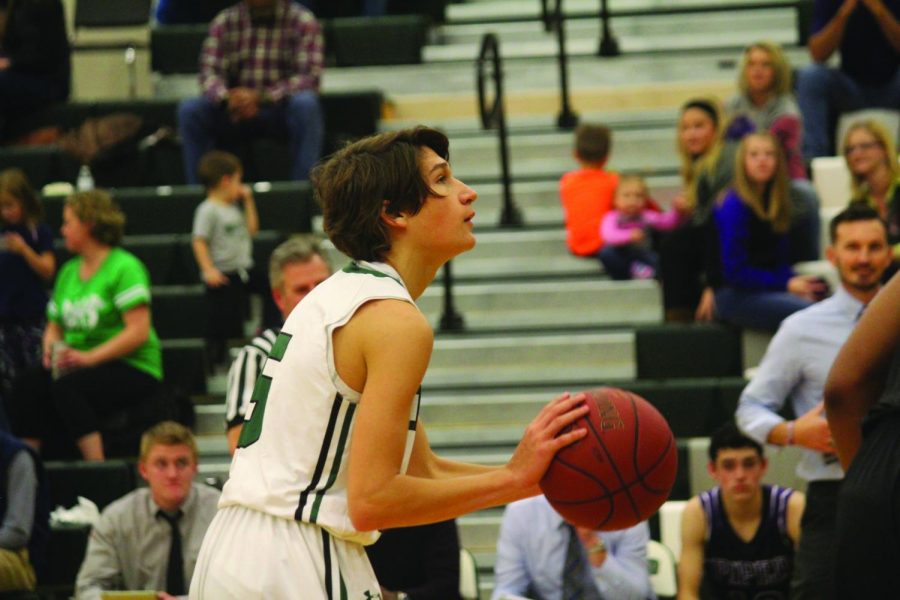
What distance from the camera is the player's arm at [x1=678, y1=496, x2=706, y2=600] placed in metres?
6.04

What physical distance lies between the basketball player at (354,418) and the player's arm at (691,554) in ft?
9.85

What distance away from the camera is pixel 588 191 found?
8492 millimetres

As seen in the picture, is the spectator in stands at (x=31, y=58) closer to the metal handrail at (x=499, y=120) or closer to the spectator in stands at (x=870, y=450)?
the metal handrail at (x=499, y=120)

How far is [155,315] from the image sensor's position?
831cm

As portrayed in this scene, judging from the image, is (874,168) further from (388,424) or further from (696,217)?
(388,424)

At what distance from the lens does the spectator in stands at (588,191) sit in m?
8.49

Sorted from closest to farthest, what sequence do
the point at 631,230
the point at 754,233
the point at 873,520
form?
the point at 873,520
the point at 754,233
the point at 631,230

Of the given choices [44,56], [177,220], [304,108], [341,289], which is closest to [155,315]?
[177,220]

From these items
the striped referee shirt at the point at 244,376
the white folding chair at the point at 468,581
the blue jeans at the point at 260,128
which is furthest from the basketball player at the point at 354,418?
the blue jeans at the point at 260,128

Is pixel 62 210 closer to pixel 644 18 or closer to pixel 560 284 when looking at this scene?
pixel 560 284

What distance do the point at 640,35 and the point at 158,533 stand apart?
5.89m

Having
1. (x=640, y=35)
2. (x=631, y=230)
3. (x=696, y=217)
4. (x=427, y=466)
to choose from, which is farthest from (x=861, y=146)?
(x=427, y=466)

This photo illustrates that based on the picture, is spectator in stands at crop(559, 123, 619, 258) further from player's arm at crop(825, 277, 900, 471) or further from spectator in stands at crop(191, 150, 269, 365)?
player's arm at crop(825, 277, 900, 471)

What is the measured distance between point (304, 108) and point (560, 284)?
71.8 inches
